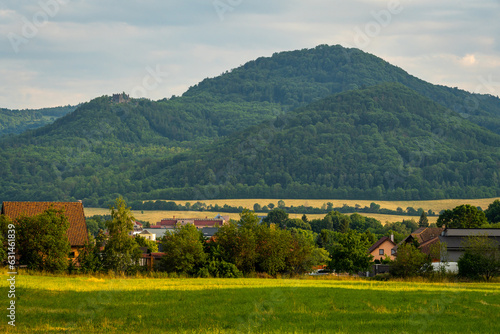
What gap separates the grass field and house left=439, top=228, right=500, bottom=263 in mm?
38910

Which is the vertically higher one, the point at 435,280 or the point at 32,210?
the point at 32,210

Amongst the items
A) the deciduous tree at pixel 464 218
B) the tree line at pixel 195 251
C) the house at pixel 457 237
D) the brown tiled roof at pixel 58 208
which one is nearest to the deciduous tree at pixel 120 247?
the tree line at pixel 195 251

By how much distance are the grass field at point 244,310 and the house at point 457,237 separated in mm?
38910

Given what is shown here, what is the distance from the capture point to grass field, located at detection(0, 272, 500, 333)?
25.1m

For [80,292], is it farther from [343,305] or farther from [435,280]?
[435,280]

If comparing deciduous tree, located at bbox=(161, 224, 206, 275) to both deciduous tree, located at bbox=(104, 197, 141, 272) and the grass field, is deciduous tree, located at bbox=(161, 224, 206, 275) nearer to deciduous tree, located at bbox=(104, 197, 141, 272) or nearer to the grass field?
deciduous tree, located at bbox=(104, 197, 141, 272)

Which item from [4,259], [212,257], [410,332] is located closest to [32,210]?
[4,259]

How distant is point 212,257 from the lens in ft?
189

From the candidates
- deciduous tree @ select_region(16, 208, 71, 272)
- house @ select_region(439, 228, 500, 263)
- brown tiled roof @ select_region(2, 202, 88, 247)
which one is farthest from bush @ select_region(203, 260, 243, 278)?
house @ select_region(439, 228, 500, 263)

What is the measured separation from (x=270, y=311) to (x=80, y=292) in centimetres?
1145

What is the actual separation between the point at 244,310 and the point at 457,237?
5595 cm

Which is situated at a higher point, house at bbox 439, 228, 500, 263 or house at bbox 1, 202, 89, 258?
house at bbox 1, 202, 89, 258

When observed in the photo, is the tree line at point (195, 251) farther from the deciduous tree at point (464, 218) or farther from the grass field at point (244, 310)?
the deciduous tree at point (464, 218)

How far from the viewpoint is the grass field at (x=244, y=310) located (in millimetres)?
25062
